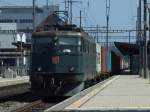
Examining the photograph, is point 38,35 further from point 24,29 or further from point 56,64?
point 24,29

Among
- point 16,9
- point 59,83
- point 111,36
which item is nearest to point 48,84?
point 59,83

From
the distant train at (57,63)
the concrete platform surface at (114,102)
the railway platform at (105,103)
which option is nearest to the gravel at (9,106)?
the distant train at (57,63)

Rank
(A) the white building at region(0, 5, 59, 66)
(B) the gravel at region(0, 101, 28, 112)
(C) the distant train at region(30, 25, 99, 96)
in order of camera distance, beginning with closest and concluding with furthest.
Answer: (B) the gravel at region(0, 101, 28, 112) → (C) the distant train at region(30, 25, 99, 96) → (A) the white building at region(0, 5, 59, 66)

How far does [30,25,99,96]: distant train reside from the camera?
24.4m

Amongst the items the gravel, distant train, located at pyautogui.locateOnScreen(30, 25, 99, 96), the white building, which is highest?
the white building

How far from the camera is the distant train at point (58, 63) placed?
80.0 feet

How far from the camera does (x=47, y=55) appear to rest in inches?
982

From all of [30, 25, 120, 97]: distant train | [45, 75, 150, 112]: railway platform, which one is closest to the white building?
[30, 25, 120, 97]: distant train

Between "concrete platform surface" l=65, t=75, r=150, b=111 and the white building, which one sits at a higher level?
the white building

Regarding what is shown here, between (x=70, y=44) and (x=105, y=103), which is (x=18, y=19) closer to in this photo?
(x=70, y=44)

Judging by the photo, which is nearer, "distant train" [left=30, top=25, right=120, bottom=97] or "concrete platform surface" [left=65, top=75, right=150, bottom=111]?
"concrete platform surface" [left=65, top=75, right=150, bottom=111]

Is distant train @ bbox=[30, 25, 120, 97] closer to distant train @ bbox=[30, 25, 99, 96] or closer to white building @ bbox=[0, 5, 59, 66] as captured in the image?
distant train @ bbox=[30, 25, 99, 96]

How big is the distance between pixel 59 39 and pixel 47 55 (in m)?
0.93

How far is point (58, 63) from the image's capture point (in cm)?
2469
